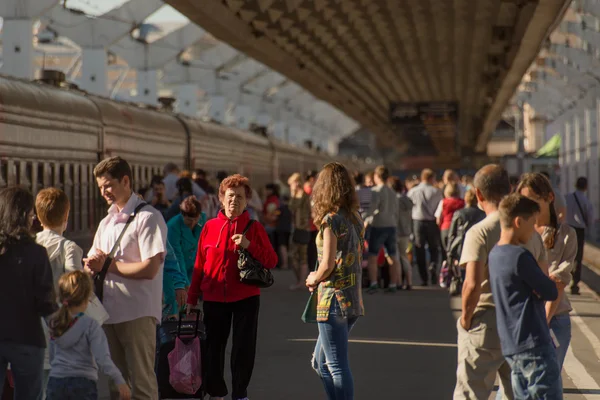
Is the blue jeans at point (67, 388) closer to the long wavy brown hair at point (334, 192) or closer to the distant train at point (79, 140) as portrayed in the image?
the long wavy brown hair at point (334, 192)

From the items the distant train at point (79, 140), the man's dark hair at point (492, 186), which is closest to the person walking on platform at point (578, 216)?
the distant train at point (79, 140)

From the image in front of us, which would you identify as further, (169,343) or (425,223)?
(425,223)

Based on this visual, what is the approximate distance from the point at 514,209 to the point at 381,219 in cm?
1149

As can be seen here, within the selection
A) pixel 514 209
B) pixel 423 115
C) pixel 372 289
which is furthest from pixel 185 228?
pixel 423 115

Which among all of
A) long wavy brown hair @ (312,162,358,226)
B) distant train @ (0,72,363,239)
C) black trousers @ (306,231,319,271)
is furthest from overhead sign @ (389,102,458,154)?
long wavy brown hair @ (312,162,358,226)

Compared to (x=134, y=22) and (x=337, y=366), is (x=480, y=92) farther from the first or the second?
(x=337, y=366)

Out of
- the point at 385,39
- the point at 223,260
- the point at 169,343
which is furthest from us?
the point at 385,39

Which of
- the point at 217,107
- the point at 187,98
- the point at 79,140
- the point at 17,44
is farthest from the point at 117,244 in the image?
the point at 217,107

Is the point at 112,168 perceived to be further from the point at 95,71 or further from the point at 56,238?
the point at 95,71

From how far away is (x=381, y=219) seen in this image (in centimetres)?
1814

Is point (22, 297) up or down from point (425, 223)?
down

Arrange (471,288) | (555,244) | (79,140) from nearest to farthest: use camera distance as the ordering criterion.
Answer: (471,288), (555,244), (79,140)

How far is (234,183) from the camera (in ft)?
29.3

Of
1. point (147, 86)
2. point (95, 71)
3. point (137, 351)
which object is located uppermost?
point (147, 86)
